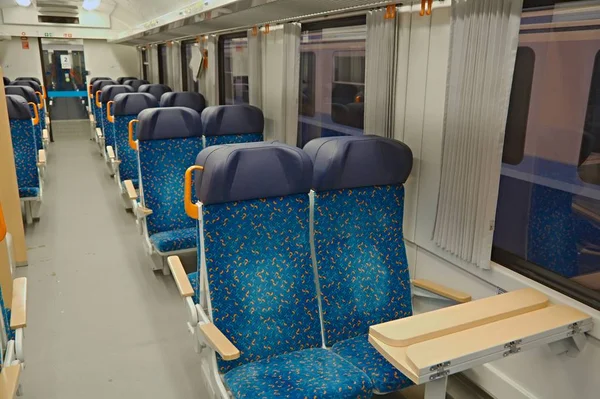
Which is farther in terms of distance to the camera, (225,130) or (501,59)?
(225,130)

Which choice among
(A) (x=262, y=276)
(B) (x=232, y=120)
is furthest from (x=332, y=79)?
(A) (x=262, y=276)

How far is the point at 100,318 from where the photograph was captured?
11.1 ft

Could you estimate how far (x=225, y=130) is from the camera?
4270mm

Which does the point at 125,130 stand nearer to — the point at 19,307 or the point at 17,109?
the point at 17,109

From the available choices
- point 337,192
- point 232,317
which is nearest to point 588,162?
point 337,192

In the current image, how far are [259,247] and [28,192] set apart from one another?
347 centimetres

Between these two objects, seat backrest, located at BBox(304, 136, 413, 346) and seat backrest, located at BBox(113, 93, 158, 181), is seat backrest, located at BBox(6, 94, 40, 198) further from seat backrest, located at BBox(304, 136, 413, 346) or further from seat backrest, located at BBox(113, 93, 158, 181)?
seat backrest, located at BBox(304, 136, 413, 346)

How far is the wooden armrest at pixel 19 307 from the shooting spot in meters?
2.13

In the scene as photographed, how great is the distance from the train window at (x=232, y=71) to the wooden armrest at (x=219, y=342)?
4.11m

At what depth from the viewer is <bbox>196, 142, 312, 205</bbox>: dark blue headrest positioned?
2.13m

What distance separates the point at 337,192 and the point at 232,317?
751mm

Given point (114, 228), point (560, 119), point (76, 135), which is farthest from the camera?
point (76, 135)

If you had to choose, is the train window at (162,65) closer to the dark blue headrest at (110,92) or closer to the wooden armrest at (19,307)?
the dark blue headrest at (110,92)

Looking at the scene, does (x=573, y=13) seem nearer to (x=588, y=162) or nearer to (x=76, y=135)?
(x=588, y=162)
